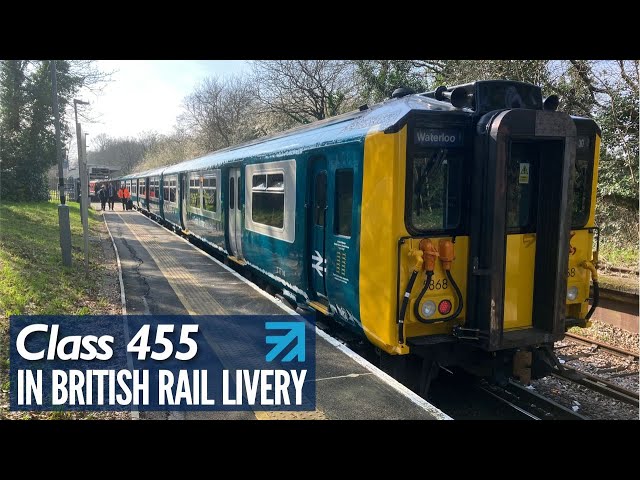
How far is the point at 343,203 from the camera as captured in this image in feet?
19.2

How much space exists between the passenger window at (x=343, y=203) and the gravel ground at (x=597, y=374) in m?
3.56

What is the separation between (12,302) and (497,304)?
6.91 m

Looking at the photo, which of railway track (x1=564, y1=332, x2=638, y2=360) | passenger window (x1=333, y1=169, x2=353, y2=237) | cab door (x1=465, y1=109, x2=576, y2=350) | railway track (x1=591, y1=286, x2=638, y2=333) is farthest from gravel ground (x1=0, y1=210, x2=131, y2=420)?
railway track (x1=591, y1=286, x2=638, y2=333)

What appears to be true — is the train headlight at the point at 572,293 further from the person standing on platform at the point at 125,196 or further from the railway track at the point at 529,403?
the person standing on platform at the point at 125,196

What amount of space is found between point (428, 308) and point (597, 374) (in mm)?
4324

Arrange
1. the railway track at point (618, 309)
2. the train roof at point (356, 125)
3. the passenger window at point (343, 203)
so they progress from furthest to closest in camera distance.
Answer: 1. the railway track at point (618, 309)
2. the passenger window at point (343, 203)
3. the train roof at point (356, 125)

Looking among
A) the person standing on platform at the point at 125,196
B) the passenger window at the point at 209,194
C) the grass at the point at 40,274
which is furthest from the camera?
the person standing on platform at the point at 125,196

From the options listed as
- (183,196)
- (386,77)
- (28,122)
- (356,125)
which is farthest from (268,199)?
(28,122)

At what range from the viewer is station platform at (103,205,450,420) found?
457 cm

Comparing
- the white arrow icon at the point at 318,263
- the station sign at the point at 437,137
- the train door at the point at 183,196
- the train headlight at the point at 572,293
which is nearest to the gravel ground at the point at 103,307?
the train door at the point at 183,196

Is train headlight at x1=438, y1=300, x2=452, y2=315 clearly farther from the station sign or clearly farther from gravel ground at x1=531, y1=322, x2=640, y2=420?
gravel ground at x1=531, y1=322, x2=640, y2=420

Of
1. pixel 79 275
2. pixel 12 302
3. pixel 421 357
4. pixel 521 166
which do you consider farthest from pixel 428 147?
pixel 79 275

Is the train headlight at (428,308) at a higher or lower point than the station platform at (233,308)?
higher

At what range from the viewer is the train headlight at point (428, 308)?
16.3 ft
